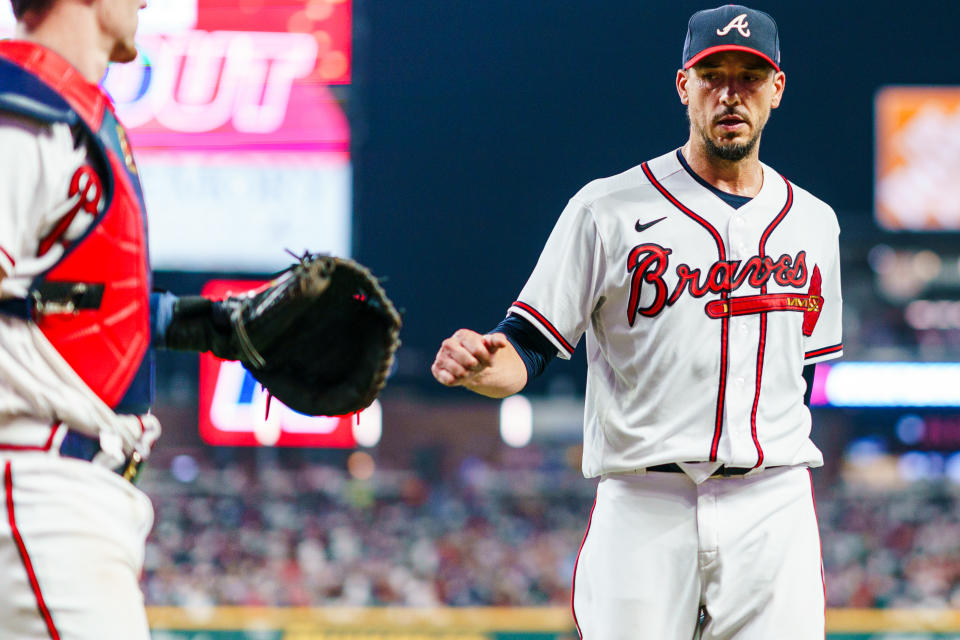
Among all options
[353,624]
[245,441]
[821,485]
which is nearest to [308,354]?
[353,624]

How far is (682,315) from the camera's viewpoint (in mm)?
1990

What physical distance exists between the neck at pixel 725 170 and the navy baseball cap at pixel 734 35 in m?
0.17

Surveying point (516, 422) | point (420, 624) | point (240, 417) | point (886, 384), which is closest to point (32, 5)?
point (420, 624)

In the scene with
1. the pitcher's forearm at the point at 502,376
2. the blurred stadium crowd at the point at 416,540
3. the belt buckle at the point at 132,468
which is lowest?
the blurred stadium crowd at the point at 416,540

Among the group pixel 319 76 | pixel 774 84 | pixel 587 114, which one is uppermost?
pixel 587 114

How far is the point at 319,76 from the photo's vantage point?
1034 centimetres

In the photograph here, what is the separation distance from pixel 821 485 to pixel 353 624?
37.2ft

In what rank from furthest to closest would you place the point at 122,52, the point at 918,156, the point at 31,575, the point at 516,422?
the point at 516,422 < the point at 918,156 < the point at 122,52 < the point at 31,575

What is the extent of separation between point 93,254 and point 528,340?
94 centimetres

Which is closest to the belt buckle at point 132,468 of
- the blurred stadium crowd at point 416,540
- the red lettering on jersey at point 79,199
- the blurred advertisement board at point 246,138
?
the red lettering on jersey at point 79,199

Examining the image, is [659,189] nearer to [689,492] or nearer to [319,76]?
[689,492]

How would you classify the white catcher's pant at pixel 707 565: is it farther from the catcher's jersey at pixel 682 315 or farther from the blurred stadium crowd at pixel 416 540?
the blurred stadium crowd at pixel 416 540

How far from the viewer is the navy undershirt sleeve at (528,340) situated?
6.72ft

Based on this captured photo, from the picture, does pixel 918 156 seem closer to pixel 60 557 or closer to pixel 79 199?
pixel 79 199
